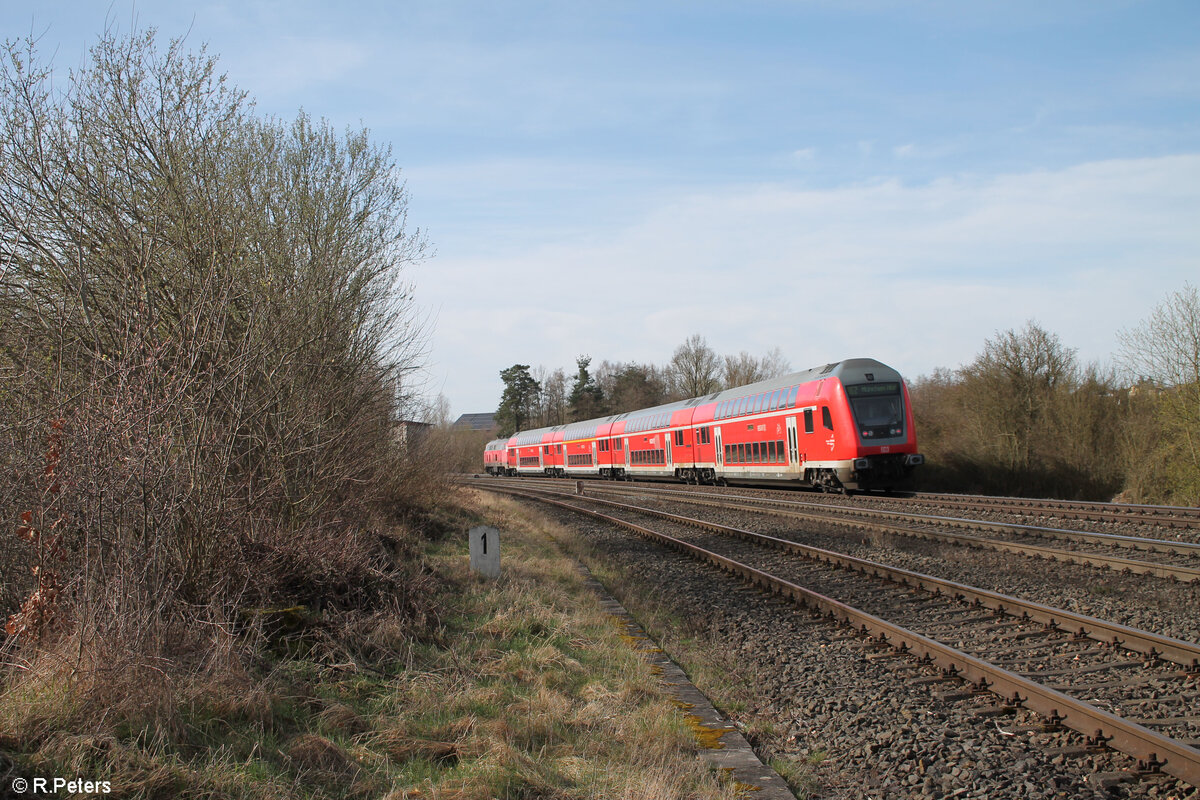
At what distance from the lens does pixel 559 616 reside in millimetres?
8156

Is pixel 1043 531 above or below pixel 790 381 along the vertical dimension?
below

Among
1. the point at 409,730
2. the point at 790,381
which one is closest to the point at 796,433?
the point at 790,381

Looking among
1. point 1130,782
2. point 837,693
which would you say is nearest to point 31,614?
point 837,693

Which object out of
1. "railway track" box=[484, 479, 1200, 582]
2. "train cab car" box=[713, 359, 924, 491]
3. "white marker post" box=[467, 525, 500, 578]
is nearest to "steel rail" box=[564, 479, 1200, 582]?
"railway track" box=[484, 479, 1200, 582]

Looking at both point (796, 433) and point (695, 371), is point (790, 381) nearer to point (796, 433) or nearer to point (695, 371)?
point (796, 433)

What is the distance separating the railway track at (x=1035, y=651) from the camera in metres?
4.85

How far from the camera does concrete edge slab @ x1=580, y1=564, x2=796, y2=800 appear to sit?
4387mm

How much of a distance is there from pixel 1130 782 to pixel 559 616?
504 cm

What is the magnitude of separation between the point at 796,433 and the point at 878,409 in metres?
3.05

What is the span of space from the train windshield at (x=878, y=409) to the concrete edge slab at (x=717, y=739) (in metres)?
14.1

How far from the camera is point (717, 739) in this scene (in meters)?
5.11

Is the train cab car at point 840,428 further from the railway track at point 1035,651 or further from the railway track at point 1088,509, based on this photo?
the railway track at point 1035,651

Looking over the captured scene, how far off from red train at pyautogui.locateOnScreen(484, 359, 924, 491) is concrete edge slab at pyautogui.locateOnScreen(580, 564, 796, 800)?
14336 mm

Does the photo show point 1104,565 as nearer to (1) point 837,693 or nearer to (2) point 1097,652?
(2) point 1097,652
